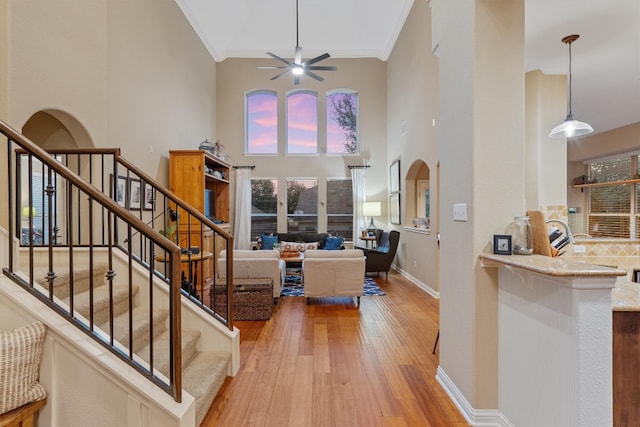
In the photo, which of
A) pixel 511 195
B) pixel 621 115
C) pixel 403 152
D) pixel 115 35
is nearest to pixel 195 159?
pixel 115 35

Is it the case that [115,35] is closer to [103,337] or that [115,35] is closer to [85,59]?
[85,59]

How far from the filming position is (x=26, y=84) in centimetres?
272

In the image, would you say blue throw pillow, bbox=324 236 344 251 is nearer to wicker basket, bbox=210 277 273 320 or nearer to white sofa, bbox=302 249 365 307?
white sofa, bbox=302 249 365 307

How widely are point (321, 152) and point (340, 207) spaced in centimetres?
153

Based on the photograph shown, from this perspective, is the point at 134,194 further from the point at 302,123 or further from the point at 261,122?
the point at 302,123

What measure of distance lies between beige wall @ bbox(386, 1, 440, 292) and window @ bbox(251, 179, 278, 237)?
3157 millimetres

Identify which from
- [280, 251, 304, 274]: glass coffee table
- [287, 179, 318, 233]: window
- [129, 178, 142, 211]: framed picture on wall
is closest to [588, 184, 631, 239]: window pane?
[287, 179, 318, 233]: window

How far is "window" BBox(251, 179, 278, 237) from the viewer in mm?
8109

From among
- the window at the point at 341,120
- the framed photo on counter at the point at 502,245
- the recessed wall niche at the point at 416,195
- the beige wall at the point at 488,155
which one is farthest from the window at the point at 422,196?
the framed photo on counter at the point at 502,245

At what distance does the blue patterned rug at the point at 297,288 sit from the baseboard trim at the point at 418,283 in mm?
742

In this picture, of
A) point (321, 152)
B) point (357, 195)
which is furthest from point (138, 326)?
point (321, 152)

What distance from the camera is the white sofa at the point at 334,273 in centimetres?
431

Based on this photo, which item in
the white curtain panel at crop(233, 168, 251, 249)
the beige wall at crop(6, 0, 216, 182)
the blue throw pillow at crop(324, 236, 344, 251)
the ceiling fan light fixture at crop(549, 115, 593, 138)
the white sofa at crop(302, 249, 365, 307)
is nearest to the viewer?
the beige wall at crop(6, 0, 216, 182)

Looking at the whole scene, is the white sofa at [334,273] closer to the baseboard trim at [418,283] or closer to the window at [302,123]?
the baseboard trim at [418,283]
